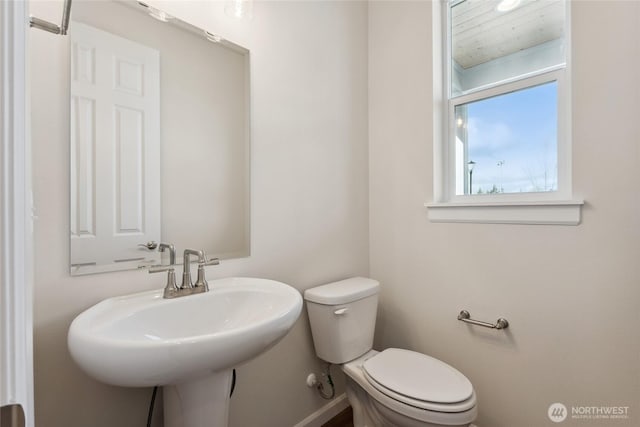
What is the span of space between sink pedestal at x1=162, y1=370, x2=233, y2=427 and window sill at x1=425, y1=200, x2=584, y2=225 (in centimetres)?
122

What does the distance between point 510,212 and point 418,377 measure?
0.82 m

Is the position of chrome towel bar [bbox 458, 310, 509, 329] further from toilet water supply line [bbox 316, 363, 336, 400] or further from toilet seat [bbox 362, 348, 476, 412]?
toilet water supply line [bbox 316, 363, 336, 400]

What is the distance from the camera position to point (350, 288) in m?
1.48

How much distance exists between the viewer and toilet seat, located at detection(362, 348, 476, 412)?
108 cm

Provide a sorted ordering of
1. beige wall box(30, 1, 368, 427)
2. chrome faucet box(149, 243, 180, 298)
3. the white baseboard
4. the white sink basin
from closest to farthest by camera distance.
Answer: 1. the white sink basin
2. beige wall box(30, 1, 368, 427)
3. chrome faucet box(149, 243, 180, 298)
4. the white baseboard

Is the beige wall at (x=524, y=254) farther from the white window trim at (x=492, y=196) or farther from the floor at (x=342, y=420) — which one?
the floor at (x=342, y=420)

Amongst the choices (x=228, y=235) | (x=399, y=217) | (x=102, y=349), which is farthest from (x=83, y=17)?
(x=399, y=217)

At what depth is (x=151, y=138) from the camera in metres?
1.04

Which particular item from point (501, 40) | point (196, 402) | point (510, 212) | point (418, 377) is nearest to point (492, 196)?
point (510, 212)

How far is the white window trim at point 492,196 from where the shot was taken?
1250mm

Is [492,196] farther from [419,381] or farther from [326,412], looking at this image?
[326,412]

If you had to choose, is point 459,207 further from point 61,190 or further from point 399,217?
point 61,190

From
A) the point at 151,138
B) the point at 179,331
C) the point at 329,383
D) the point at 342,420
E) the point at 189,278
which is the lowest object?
the point at 342,420

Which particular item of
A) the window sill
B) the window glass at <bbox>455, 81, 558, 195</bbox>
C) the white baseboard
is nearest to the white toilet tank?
the white baseboard
